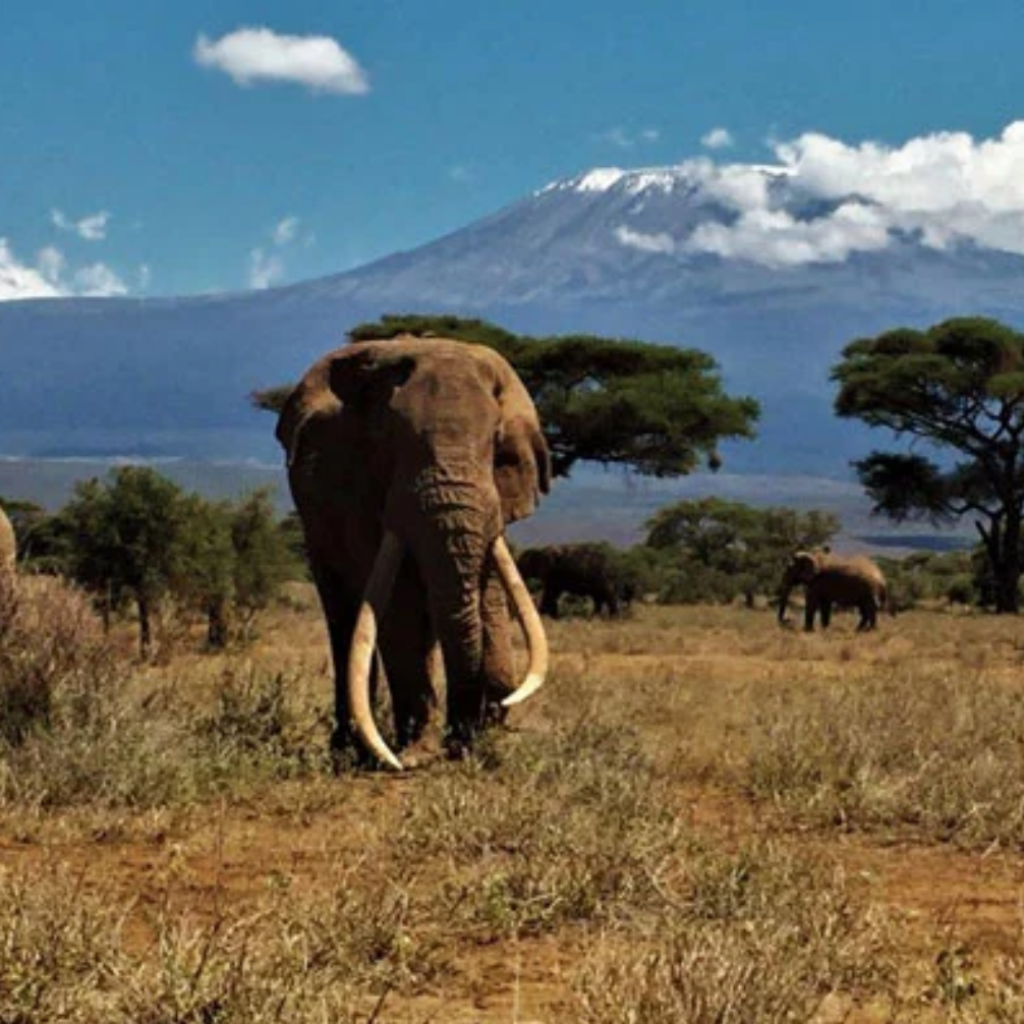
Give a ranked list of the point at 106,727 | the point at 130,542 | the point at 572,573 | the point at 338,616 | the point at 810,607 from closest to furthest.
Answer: the point at 106,727
the point at 338,616
the point at 130,542
the point at 810,607
the point at 572,573

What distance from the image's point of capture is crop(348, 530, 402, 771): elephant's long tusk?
7.77 metres

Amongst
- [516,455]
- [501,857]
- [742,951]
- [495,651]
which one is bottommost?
[501,857]

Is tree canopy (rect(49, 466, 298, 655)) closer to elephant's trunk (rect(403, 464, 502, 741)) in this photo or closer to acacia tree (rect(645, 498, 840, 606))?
elephant's trunk (rect(403, 464, 502, 741))

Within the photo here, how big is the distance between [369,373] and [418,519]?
1063mm

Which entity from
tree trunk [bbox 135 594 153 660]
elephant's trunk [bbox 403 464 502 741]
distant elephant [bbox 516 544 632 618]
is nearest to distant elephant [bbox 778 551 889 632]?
distant elephant [bbox 516 544 632 618]

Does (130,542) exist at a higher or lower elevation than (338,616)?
lower

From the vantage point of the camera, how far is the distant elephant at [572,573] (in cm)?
3231

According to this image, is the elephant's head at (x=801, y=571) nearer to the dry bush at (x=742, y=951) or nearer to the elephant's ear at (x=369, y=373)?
the elephant's ear at (x=369, y=373)

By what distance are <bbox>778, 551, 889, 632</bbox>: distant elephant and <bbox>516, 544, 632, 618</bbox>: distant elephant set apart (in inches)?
149

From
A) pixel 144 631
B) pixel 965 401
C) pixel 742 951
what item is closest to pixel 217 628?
pixel 144 631

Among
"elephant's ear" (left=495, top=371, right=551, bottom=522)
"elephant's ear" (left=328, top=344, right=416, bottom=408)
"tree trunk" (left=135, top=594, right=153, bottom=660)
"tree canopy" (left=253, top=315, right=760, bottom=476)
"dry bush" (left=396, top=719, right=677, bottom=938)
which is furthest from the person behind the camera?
"tree canopy" (left=253, top=315, right=760, bottom=476)

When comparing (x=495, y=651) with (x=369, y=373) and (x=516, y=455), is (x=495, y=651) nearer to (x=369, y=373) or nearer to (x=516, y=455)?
(x=516, y=455)

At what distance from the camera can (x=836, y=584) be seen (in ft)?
94.1

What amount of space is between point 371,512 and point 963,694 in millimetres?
4662
